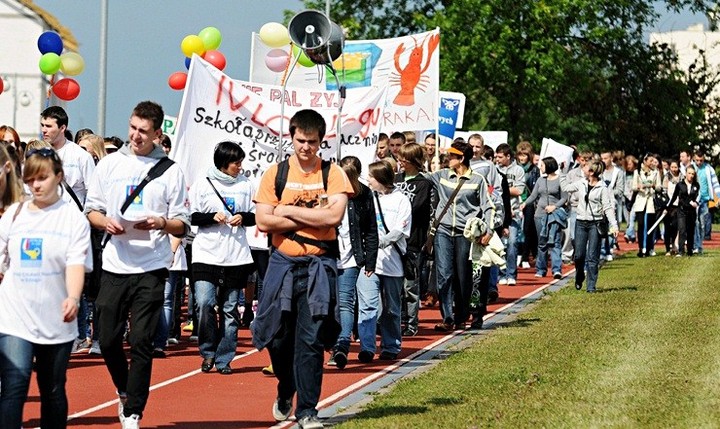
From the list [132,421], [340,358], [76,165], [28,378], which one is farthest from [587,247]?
[28,378]

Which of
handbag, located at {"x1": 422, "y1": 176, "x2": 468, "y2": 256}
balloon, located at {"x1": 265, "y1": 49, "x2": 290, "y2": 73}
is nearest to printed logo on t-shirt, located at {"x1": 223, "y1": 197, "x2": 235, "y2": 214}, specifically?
handbag, located at {"x1": 422, "y1": 176, "x2": 468, "y2": 256}

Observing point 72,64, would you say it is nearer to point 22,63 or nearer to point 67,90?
point 67,90

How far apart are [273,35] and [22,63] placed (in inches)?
1510

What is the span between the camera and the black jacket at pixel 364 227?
42.2 ft

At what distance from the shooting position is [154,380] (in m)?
13.1

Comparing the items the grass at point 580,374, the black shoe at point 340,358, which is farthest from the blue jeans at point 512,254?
the black shoe at point 340,358

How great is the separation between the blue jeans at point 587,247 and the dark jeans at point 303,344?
11581 millimetres

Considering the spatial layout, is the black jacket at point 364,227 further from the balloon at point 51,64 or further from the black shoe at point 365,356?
the balloon at point 51,64

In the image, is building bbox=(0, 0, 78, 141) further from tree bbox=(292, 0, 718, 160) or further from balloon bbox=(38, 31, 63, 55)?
balloon bbox=(38, 31, 63, 55)

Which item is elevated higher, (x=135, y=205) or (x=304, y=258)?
(x=135, y=205)

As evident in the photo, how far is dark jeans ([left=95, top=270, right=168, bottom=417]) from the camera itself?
984 centimetres

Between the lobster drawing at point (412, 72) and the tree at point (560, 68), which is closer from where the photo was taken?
the lobster drawing at point (412, 72)

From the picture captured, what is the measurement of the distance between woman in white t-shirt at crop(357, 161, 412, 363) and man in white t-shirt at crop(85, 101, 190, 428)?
437 centimetres

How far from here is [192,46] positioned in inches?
874
